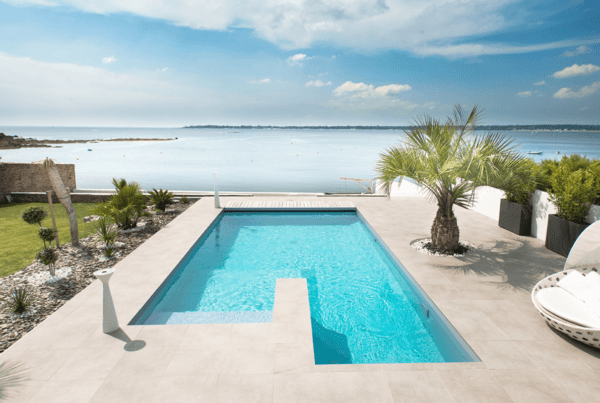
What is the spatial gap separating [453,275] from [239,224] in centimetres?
570

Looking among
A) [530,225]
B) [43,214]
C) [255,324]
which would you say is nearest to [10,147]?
[43,214]

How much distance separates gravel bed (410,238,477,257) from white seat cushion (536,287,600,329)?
2223 millimetres

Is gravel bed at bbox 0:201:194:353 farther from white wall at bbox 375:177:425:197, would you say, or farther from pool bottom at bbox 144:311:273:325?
white wall at bbox 375:177:425:197

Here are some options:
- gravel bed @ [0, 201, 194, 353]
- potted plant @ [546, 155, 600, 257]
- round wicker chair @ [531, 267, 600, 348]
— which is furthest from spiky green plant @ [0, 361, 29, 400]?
potted plant @ [546, 155, 600, 257]

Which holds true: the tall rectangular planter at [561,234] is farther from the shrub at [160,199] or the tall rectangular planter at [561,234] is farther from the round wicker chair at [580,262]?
the shrub at [160,199]

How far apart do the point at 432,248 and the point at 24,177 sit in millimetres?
13464

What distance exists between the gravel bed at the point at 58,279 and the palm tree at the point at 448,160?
528cm

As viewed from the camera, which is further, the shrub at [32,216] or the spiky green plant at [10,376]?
the shrub at [32,216]

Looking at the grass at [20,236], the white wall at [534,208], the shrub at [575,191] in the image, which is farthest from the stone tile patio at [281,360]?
the white wall at [534,208]

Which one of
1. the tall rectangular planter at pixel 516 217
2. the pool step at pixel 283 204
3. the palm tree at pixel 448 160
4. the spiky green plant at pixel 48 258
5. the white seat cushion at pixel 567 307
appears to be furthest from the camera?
the pool step at pixel 283 204

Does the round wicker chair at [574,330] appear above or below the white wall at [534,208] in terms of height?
below

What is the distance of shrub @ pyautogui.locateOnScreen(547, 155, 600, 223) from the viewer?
5.51 meters

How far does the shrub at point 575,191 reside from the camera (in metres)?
5.51

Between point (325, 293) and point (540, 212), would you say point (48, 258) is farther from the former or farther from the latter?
point (540, 212)
